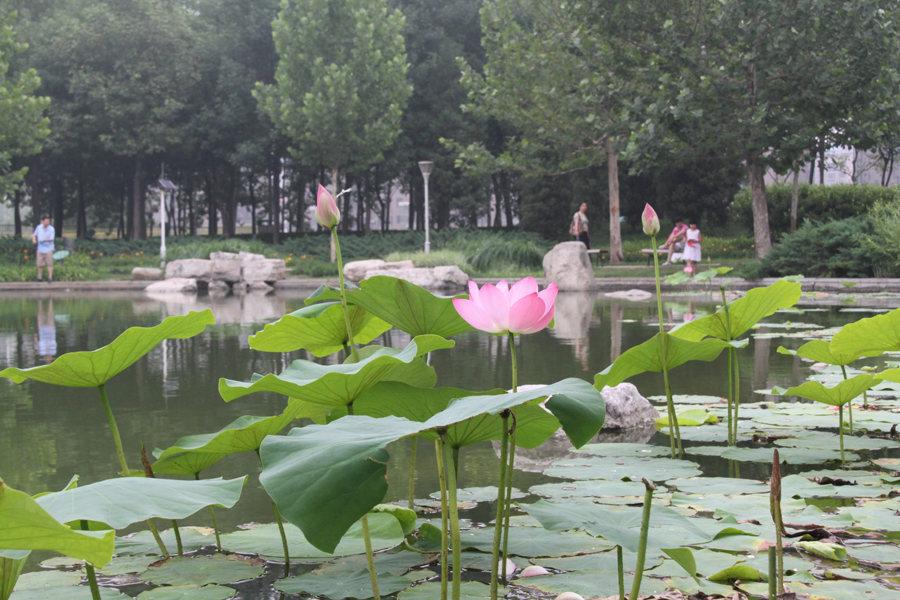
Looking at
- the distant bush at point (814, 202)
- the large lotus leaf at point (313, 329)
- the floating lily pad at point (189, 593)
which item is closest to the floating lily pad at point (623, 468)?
the large lotus leaf at point (313, 329)

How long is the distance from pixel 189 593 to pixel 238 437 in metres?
0.36

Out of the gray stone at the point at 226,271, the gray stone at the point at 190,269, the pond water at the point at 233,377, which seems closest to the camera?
the pond water at the point at 233,377

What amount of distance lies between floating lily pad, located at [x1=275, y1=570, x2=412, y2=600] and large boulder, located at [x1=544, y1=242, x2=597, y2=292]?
15.6m

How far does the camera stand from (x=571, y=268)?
17.2 m

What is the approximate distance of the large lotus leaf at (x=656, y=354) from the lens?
2.66 metres

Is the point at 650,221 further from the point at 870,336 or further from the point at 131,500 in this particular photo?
the point at 131,500

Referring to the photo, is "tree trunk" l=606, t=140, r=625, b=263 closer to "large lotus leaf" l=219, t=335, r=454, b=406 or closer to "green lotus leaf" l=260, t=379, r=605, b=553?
"large lotus leaf" l=219, t=335, r=454, b=406

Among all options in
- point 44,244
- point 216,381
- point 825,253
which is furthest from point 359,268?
point 216,381

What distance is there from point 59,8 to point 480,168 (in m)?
24.1

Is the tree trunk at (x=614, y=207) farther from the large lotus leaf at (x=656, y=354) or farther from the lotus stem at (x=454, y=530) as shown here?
the lotus stem at (x=454, y=530)

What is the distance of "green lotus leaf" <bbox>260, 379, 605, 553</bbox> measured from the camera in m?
1.20

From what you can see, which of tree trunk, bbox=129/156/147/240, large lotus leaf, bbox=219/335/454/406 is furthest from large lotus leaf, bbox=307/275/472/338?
tree trunk, bbox=129/156/147/240

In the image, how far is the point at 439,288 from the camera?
18.3m

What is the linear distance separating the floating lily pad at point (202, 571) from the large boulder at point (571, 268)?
612 inches
